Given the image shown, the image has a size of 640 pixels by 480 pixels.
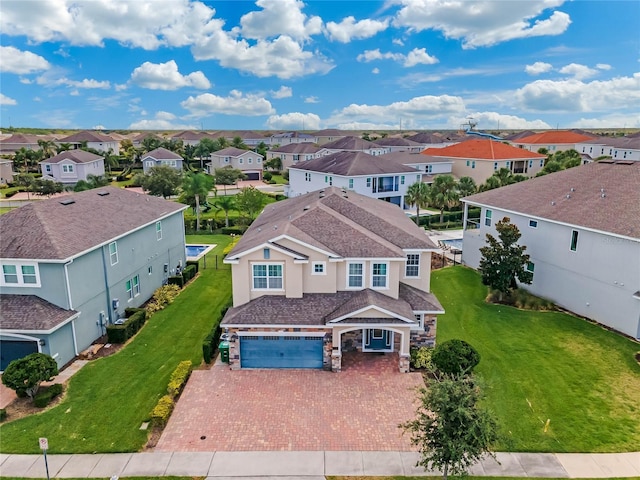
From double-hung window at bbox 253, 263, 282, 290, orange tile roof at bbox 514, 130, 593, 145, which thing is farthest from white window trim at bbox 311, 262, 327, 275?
orange tile roof at bbox 514, 130, 593, 145

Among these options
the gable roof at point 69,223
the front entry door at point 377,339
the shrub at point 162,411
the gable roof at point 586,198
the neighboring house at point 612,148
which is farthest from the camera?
the neighboring house at point 612,148

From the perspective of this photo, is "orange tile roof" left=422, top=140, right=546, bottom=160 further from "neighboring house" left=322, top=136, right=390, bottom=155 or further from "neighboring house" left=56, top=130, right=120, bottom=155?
"neighboring house" left=56, top=130, right=120, bottom=155

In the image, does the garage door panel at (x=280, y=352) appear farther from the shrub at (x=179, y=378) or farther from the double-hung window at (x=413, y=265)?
the double-hung window at (x=413, y=265)

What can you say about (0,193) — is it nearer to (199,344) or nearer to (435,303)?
(199,344)


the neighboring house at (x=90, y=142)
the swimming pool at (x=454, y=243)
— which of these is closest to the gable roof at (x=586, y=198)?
the swimming pool at (x=454, y=243)

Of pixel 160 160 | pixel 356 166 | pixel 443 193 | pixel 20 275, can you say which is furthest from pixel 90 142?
pixel 20 275

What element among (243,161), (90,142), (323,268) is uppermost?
(90,142)

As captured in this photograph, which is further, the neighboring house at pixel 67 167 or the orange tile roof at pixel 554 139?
the orange tile roof at pixel 554 139

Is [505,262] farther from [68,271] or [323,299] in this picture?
[68,271]
